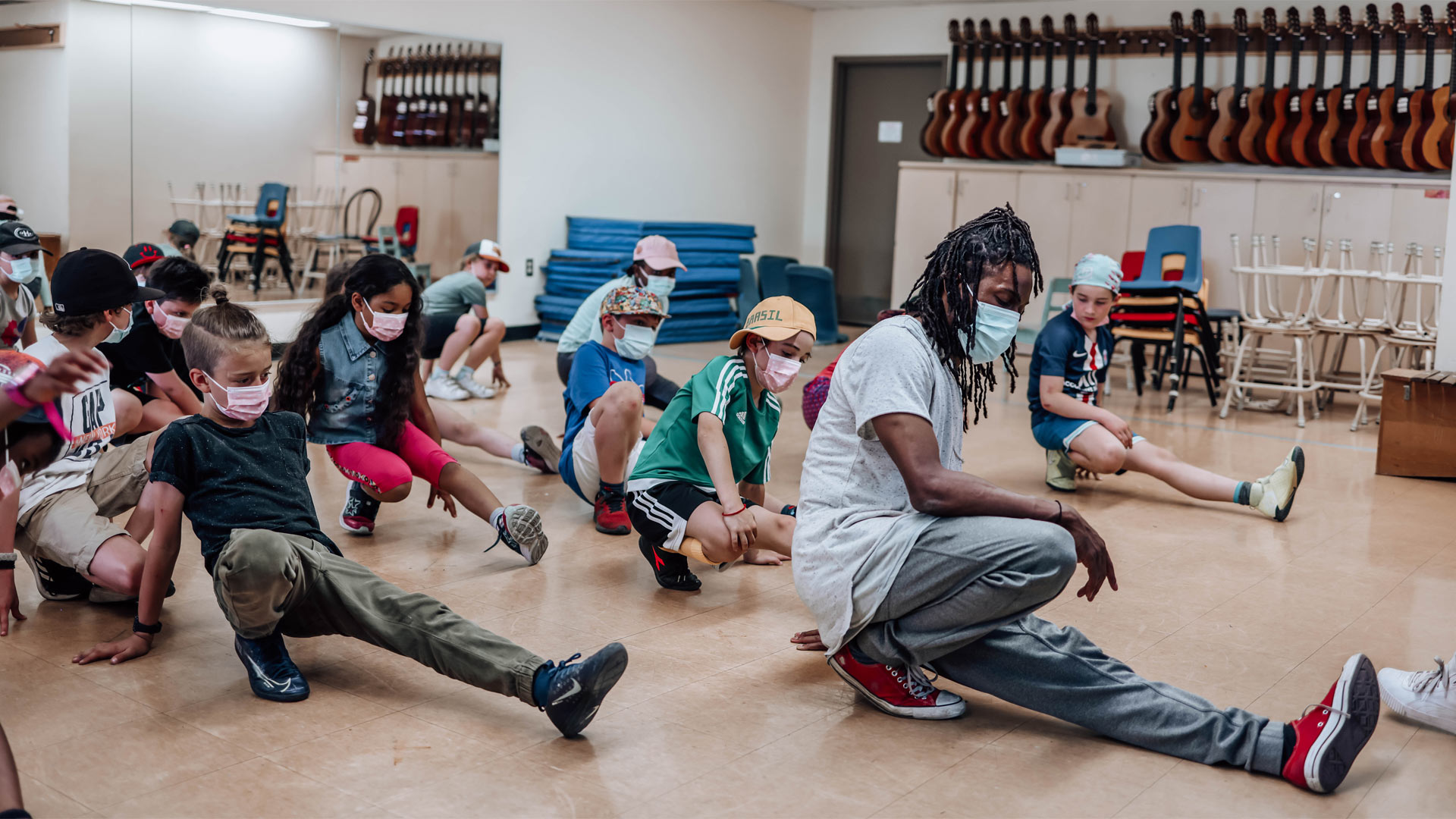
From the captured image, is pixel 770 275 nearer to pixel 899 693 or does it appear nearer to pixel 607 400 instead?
pixel 607 400

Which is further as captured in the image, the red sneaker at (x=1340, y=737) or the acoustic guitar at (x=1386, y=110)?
the acoustic guitar at (x=1386, y=110)

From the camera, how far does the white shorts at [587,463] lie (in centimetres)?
430

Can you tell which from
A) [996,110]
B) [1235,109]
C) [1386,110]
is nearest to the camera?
[1386,110]

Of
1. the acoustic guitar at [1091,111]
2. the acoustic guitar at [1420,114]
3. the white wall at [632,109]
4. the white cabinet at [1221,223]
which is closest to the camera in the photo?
the acoustic guitar at [1420,114]

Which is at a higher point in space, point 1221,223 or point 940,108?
point 940,108

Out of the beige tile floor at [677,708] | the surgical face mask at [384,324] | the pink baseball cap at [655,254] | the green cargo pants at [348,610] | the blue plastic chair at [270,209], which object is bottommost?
the beige tile floor at [677,708]

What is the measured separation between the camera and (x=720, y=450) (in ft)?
10.9

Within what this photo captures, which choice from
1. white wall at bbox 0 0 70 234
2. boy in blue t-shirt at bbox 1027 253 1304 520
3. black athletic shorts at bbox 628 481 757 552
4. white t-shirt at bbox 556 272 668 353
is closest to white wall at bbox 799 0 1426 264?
boy in blue t-shirt at bbox 1027 253 1304 520

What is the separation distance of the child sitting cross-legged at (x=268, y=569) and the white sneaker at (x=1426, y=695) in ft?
5.79

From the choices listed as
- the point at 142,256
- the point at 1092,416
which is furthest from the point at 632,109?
the point at 1092,416

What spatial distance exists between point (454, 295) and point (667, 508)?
13.7 ft

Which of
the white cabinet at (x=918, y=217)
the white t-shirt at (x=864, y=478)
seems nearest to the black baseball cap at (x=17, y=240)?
the white t-shirt at (x=864, y=478)

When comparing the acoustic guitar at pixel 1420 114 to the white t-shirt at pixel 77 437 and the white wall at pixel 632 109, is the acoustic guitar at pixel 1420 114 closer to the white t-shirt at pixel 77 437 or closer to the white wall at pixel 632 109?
the white wall at pixel 632 109

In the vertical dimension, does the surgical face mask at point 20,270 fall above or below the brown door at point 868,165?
below
